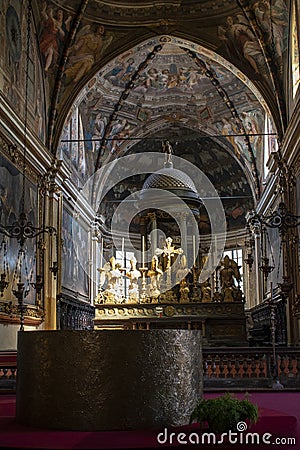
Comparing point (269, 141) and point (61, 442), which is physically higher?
point (269, 141)

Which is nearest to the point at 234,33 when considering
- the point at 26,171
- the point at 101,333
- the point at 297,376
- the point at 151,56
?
the point at 151,56

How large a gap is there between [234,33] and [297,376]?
38.1 ft

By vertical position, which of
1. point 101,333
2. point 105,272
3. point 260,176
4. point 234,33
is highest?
point 234,33

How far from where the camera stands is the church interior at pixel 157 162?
16373 mm

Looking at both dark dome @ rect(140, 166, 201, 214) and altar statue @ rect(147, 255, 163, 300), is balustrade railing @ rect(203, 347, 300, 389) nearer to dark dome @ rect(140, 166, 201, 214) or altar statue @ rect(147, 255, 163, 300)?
altar statue @ rect(147, 255, 163, 300)

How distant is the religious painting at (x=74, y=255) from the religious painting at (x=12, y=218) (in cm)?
395

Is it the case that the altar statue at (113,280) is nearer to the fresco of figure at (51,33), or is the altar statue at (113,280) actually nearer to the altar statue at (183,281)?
the altar statue at (183,281)

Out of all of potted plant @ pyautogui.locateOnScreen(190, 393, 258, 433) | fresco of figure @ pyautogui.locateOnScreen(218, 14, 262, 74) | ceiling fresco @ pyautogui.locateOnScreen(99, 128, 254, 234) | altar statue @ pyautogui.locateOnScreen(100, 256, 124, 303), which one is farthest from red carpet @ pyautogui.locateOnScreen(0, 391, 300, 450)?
ceiling fresco @ pyautogui.locateOnScreen(99, 128, 254, 234)

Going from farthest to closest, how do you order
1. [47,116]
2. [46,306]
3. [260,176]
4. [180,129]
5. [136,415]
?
[180,129]
[260,176]
[47,116]
[46,306]
[136,415]

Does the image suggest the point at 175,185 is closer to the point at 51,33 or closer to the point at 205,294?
the point at 205,294

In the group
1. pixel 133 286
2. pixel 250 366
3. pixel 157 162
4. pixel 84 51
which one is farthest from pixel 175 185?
pixel 250 366

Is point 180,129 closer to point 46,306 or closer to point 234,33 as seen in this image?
point 234,33

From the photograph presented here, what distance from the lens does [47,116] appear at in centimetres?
2067

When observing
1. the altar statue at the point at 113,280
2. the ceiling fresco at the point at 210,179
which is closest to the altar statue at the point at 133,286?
the altar statue at the point at 113,280
